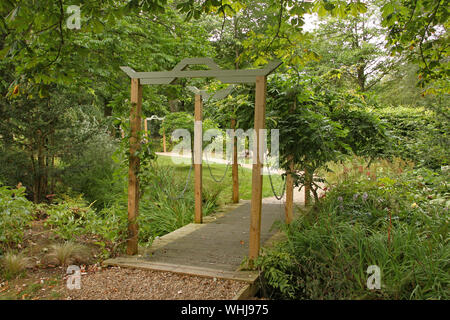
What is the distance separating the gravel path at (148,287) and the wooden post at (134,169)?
22.5 inches

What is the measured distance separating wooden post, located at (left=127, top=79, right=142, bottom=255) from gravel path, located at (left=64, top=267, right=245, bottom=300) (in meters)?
0.57

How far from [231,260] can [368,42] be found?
660 inches

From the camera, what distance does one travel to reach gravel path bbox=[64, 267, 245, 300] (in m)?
3.35

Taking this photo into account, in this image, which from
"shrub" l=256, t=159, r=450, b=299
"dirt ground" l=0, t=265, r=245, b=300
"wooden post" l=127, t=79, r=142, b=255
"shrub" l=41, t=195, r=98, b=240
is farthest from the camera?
"shrub" l=41, t=195, r=98, b=240

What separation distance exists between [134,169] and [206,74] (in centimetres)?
144

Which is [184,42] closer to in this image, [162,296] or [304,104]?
A: [304,104]

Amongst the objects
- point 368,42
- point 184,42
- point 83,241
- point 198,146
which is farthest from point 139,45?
point 368,42

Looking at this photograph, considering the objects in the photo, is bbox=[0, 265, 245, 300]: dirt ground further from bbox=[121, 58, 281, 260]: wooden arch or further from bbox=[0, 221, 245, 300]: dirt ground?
bbox=[121, 58, 281, 260]: wooden arch

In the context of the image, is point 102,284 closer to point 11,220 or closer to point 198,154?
point 11,220

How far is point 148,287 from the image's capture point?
3533mm

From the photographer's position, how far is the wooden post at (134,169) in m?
4.35

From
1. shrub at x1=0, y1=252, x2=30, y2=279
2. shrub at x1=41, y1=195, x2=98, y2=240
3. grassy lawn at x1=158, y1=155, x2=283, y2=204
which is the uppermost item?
grassy lawn at x1=158, y1=155, x2=283, y2=204

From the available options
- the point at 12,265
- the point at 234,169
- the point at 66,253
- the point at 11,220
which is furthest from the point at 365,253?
the point at 234,169

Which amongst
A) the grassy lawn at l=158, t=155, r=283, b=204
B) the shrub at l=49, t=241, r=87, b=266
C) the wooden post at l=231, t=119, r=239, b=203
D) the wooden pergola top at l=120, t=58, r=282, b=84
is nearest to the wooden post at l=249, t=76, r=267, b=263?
the wooden pergola top at l=120, t=58, r=282, b=84
